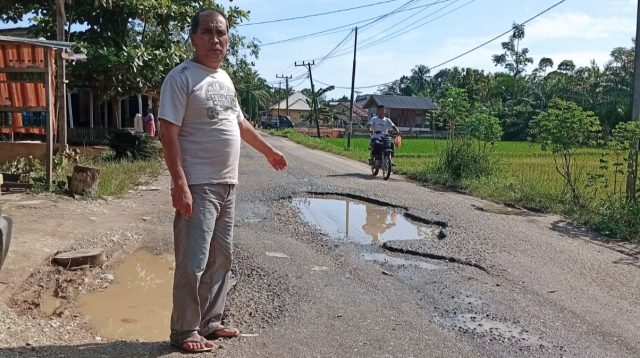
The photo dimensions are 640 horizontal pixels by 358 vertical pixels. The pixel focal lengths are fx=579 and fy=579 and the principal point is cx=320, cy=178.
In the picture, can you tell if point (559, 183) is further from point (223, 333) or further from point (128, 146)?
point (223, 333)

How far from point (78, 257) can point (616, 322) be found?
4490 millimetres

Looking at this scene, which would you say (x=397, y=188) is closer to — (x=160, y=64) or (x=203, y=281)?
(x=160, y=64)

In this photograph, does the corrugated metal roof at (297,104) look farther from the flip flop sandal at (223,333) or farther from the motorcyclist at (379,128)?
the flip flop sandal at (223,333)

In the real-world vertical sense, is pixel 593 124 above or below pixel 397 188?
above

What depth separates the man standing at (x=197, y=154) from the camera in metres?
3.11

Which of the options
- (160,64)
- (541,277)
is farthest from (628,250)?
(160,64)

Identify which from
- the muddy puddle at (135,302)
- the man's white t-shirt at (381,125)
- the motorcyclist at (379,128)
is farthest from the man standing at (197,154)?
the man's white t-shirt at (381,125)

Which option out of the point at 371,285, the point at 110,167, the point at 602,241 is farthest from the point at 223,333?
the point at 110,167

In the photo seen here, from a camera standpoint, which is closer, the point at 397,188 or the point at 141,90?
the point at 397,188

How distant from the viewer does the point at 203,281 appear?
3.42m

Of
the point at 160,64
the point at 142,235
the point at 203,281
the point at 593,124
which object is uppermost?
the point at 160,64

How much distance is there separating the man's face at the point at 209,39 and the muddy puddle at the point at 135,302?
5.97 feet

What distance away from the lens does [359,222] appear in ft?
26.7

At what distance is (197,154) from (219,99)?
0.34m
